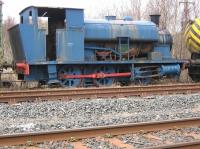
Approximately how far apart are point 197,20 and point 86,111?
10617 mm

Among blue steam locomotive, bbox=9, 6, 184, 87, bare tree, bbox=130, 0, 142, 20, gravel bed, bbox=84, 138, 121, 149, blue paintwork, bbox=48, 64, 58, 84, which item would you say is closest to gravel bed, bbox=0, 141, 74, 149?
gravel bed, bbox=84, 138, 121, 149

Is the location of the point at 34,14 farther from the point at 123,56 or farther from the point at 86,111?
the point at 86,111

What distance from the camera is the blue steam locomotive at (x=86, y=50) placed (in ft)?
49.4

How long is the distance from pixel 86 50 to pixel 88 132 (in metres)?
9.65

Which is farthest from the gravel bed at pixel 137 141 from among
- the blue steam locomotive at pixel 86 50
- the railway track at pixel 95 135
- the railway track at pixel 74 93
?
the blue steam locomotive at pixel 86 50

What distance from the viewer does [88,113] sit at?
9.79 metres

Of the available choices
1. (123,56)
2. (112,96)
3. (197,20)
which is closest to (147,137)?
(112,96)

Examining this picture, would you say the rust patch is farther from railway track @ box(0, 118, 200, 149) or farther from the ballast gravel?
the ballast gravel

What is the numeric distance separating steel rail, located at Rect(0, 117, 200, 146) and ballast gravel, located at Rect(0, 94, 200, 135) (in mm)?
925

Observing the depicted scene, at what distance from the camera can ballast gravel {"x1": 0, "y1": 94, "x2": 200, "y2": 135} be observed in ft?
27.2

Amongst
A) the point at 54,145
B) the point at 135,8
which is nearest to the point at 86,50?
the point at 54,145

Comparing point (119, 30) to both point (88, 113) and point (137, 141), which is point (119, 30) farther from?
point (137, 141)

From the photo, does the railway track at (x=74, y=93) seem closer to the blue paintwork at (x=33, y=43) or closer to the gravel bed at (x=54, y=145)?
the blue paintwork at (x=33, y=43)

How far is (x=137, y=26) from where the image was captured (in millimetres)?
17453
